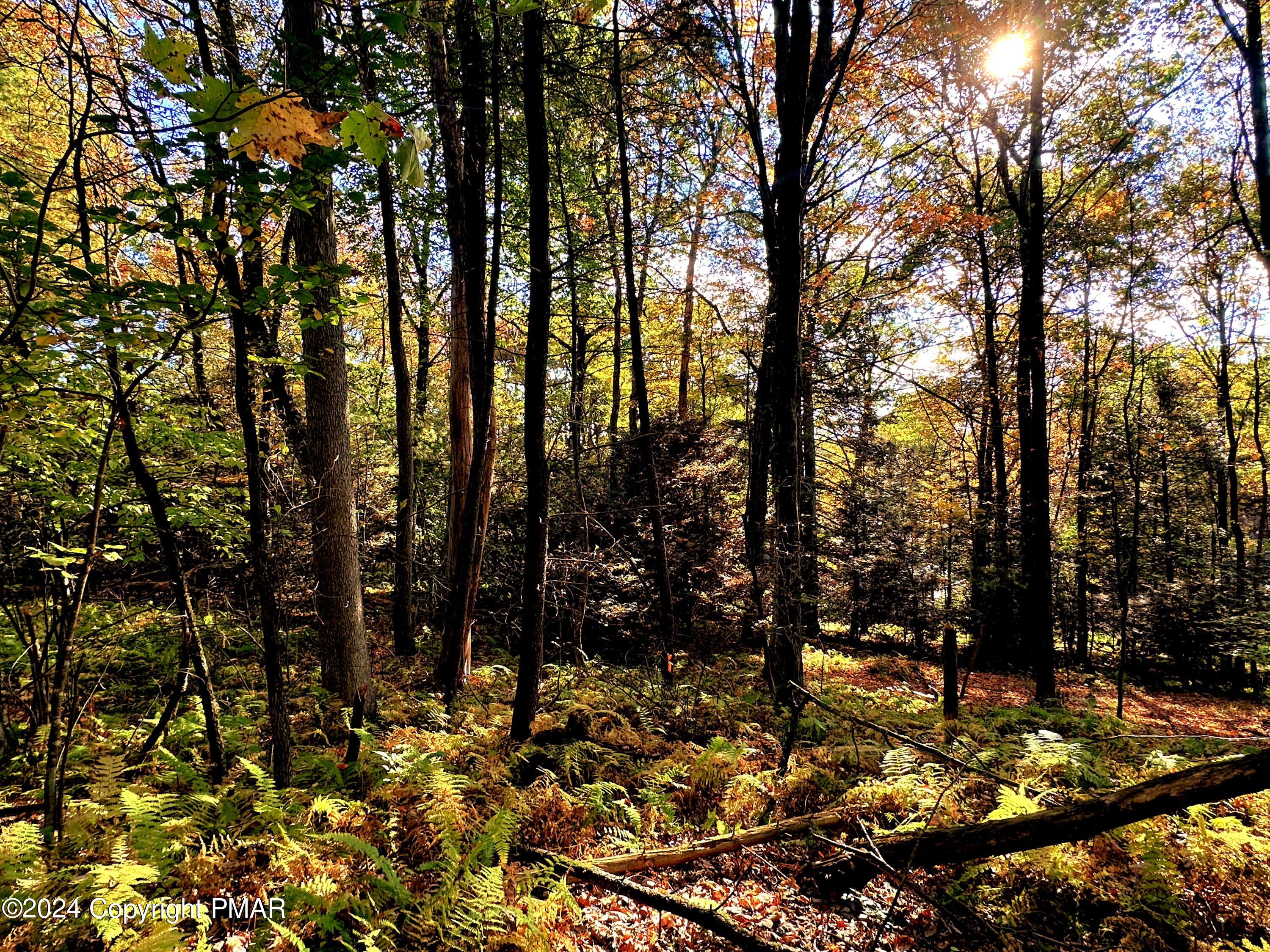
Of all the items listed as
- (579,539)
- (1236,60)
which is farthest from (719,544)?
(1236,60)

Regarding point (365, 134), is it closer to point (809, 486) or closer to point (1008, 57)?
point (809, 486)

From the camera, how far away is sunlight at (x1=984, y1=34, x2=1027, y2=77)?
29.0ft

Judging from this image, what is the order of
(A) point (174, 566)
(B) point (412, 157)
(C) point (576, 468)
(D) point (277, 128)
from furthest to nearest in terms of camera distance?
(C) point (576, 468) < (A) point (174, 566) < (B) point (412, 157) < (D) point (277, 128)

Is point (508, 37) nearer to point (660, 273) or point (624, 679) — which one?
point (660, 273)

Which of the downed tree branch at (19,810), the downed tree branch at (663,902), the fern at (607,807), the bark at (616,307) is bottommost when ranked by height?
the fern at (607,807)

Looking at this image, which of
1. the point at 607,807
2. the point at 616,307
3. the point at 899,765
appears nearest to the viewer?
the point at 607,807

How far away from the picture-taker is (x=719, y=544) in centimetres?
1021

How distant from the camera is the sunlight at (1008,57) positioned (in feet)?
29.0

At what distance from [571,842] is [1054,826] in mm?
2852

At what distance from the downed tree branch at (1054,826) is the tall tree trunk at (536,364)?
2.79m

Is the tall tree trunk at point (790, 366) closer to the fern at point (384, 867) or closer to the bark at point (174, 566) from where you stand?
the fern at point (384, 867)

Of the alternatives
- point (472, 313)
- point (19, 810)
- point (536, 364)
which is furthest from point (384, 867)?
point (472, 313)

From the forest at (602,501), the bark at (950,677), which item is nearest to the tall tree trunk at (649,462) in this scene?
the forest at (602,501)

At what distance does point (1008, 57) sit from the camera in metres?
9.28
